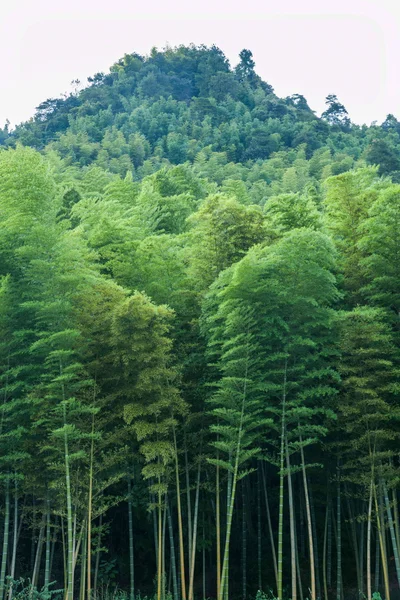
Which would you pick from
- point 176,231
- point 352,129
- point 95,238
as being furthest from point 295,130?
point 95,238

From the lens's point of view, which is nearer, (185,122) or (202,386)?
(202,386)

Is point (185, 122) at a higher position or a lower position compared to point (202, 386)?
higher

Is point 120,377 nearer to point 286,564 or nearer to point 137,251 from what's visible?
point 137,251

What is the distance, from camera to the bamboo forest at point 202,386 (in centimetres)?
1069

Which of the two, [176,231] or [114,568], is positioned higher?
[176,231]

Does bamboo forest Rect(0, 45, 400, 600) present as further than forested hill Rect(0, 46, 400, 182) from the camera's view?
No

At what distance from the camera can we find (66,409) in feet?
34.6

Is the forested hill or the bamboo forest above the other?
the forested hill

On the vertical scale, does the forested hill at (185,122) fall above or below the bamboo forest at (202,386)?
above

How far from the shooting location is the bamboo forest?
1069cm

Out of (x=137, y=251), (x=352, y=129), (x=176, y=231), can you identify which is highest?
(x=352, y=129)

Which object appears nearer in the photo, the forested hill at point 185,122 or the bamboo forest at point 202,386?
the bamboo forest at point 202,386

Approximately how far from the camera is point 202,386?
12.1 metres

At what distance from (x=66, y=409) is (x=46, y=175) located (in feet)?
15.2
